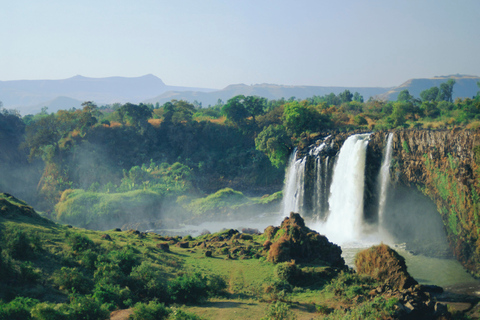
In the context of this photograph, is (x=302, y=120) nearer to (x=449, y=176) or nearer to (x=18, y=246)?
(x=449, y=176)

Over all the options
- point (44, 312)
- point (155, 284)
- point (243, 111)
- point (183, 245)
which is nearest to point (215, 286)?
point (155, 284)

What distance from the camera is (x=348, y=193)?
29.3 m

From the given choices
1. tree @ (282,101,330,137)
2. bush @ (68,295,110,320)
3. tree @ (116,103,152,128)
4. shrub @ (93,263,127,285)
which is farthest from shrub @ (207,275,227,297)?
tree @ (116,103,152,128)

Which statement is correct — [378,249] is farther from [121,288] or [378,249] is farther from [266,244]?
[121,288]

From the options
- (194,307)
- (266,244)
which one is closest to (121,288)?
(194,307)

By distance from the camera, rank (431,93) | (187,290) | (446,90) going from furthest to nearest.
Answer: (431,93) → (446,90) → (187,290)

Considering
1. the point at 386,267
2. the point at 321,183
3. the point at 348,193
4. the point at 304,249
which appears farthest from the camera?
the point at 321,183

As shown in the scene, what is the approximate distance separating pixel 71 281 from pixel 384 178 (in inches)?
828

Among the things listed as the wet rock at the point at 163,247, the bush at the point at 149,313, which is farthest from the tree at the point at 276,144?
the bush at the point at 149,313

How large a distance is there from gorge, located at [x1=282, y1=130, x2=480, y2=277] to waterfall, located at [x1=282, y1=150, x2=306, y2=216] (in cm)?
9

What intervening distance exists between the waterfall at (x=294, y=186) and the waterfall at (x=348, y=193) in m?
3.49

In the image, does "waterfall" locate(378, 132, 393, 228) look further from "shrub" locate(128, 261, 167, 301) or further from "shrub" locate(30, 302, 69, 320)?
"shrub" locate(30, 302, 69, 320)

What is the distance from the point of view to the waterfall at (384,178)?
26789mm

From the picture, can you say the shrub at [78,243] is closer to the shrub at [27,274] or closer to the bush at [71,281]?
the bush at [71,281]
